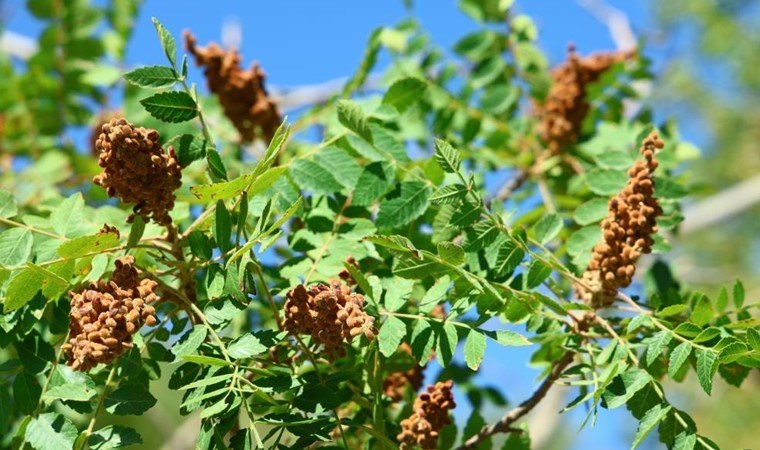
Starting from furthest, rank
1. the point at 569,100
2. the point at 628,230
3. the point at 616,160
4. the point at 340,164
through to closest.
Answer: the point at 569,100 → the point at 616,160 → the point at 340,164 → the point at 628,230

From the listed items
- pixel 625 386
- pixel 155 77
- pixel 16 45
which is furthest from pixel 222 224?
pixel 16 45

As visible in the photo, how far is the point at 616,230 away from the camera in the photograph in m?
1.46

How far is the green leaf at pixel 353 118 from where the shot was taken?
1554 millimetres

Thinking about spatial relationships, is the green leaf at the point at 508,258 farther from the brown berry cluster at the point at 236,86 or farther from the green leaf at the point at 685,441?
the brown berry cluster at the point at 236,86

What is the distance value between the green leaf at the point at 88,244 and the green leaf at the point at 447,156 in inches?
19.3

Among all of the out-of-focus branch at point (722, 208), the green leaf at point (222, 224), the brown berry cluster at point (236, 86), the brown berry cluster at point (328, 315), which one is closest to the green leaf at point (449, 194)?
the brown berry cluster at point (328, 315)

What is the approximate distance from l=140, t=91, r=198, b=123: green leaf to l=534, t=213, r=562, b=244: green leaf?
65 cm

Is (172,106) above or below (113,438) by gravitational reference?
above

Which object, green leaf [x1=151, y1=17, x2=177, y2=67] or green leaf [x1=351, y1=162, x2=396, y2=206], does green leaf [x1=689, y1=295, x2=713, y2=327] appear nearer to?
green leaf [x1=351, y1=162, x2=396, y2=206]

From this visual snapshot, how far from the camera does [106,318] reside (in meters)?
1.16

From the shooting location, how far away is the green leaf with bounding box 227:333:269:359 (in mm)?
1202

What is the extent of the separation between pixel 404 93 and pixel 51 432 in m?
0.96

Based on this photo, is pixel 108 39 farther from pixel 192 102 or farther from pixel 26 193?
pixel 192 102

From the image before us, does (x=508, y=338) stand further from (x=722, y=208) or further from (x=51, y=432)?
(x=722, y=208)
